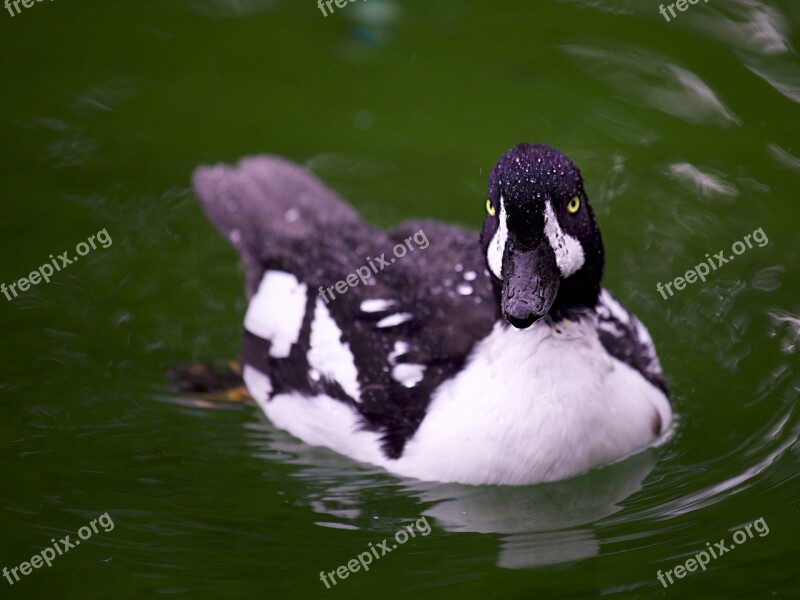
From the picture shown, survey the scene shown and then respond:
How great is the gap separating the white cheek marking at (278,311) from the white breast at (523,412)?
3.46 ft

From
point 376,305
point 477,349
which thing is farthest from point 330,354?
point 477,349

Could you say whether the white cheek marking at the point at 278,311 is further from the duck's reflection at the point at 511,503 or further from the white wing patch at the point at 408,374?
the white wing patch at the point at 408,374

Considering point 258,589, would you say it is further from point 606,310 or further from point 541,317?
point 606,310

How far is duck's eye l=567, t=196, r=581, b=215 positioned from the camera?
5.68 metres

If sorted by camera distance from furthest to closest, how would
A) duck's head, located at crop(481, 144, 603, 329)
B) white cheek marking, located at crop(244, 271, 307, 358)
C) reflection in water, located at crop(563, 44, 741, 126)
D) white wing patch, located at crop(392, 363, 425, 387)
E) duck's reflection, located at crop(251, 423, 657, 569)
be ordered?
reflection in water, located at crop(563, 44, 741, 126) → white cheek marking, located at crop(244, 271, 307, 358) → white wing patch, located at crop(392, 363, 425, 387) → duck's reflection, located at crop(251, 423, 657, 569) → duck's head, located at crop(481, 144, 603, 329)

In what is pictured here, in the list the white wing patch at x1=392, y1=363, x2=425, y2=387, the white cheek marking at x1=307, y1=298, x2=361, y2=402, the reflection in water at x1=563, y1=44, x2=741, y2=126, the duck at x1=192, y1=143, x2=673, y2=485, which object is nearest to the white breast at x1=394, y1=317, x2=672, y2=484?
the duck at x1=192, y1=143, x2=673, y2=485

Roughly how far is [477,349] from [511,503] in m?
0.73

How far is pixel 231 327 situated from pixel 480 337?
201cm

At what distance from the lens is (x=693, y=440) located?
21.4 ft

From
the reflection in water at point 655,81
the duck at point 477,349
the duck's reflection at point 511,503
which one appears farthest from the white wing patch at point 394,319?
the reflection in water at point 655,81

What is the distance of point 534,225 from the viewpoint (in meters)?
5.56

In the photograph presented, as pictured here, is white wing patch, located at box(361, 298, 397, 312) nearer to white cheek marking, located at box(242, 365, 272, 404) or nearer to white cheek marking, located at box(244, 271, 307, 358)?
white cheek marking, located at box(244, 271, 307, 358)

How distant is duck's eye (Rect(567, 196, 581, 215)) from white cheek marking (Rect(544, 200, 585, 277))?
0.31 ft

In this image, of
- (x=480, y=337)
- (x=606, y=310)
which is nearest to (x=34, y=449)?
(x=480, y=337)
